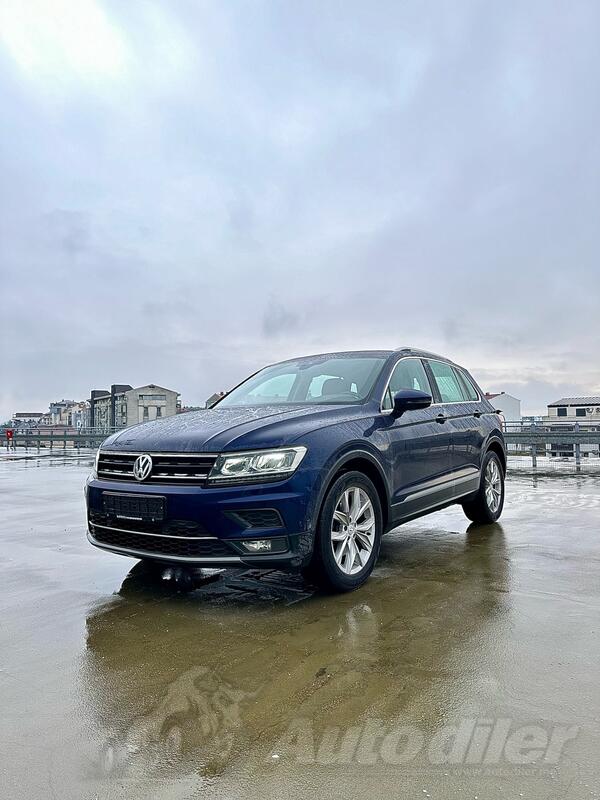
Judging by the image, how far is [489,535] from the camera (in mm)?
5816

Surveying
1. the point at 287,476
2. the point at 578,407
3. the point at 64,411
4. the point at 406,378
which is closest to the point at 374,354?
the point at 406,378

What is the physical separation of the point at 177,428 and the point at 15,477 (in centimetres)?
1058

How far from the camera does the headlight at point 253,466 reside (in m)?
3.53

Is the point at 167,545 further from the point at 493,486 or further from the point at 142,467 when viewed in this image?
the point at 493,486

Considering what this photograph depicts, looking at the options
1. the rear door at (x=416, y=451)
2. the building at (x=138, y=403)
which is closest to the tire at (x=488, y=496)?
the rear door at (x=416, y=451)

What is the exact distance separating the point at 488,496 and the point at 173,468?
12.8 feet

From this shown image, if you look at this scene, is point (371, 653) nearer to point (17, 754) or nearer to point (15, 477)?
point (17, 754)

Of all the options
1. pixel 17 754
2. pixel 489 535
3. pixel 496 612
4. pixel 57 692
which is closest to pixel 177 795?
pixel 17 754

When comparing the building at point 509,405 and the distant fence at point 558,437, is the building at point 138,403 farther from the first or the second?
the distant fence at point 558,437

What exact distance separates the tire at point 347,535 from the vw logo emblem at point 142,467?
114cm

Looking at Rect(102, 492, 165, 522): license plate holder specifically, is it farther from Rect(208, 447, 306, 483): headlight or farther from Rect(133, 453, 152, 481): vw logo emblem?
Rect(208, 447, 306, 483): headlight

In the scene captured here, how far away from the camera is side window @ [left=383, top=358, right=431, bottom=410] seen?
15.6 ft

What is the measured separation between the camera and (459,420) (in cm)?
573

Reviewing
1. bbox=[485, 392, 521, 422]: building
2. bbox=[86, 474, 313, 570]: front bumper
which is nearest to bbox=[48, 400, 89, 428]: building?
bbox=[485, 392, 521, 422]: building
